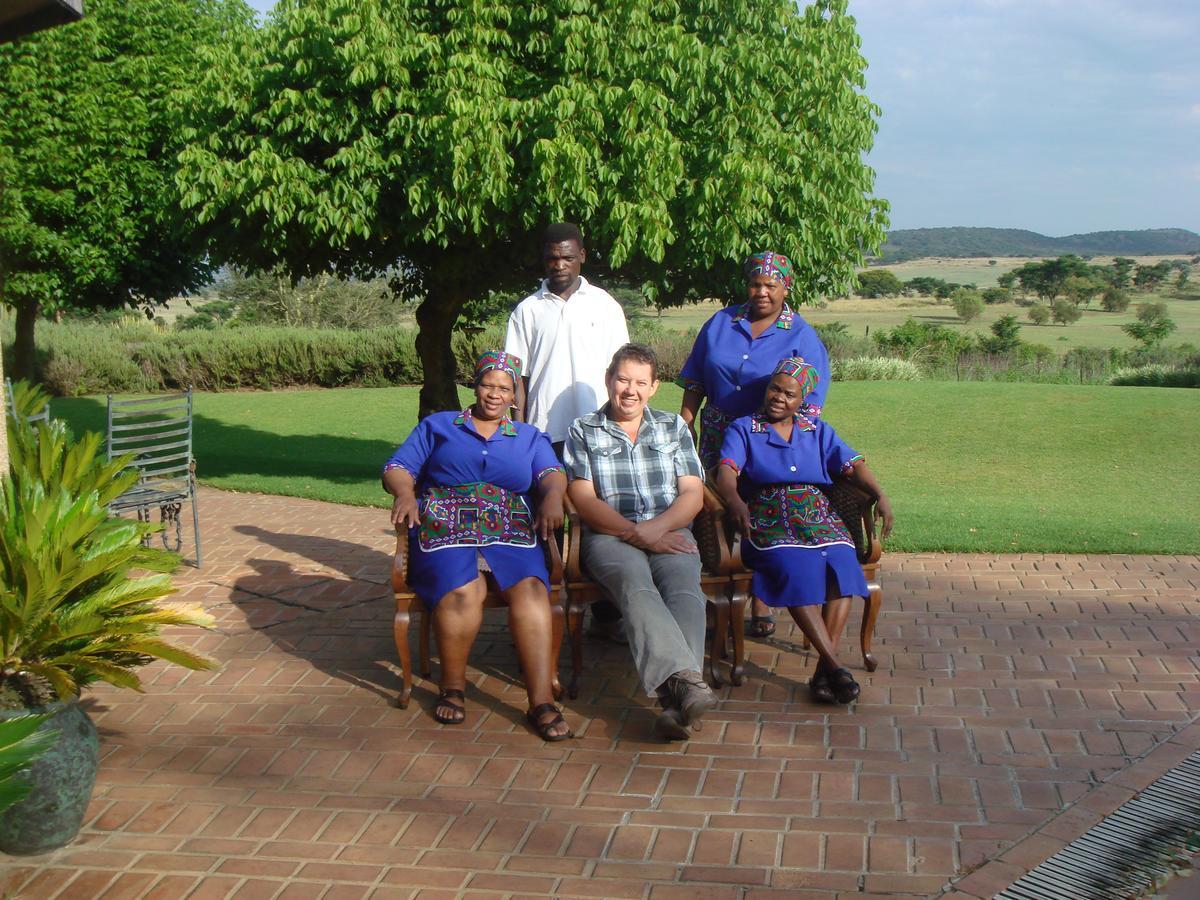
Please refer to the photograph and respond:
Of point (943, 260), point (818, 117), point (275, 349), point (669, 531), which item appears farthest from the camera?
point (943, 260)

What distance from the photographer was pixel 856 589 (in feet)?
17.5

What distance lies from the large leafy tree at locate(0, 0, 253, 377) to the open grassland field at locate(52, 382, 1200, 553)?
2.71 m

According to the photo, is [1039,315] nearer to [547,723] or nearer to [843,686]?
[843,686]

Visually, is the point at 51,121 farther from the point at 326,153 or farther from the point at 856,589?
the point at 856,589

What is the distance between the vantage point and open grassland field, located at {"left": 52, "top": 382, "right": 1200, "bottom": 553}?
940 cm

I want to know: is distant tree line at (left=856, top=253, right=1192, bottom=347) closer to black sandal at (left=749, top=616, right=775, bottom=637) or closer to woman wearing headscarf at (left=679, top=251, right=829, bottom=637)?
black sandal at (left=749, top=616, right=775, bottom=637)

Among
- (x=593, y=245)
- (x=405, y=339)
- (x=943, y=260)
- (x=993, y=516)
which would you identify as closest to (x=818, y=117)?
(x=593, y=245)

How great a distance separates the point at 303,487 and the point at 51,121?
4.76m

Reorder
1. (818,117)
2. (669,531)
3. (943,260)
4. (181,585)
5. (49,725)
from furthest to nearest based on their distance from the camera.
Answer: (943,260)
(818,117)
(181,585)
(669,531)
(49,725)

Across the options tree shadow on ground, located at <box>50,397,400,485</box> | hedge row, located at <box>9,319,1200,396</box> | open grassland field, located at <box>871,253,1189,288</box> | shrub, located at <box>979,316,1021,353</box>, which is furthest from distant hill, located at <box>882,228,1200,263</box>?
tree shadow on ground, located at <box>50,397,400,485</box>

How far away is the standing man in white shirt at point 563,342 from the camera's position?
5844mm

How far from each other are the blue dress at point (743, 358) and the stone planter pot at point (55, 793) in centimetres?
332

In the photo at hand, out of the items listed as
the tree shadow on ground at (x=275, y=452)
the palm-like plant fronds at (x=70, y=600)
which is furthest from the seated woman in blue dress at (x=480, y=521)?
the tree shadow on ground at (x=275, y=452)

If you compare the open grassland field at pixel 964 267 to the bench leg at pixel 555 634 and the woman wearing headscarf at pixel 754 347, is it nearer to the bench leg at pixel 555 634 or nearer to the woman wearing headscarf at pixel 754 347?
the woman wearing headscarf at pixel 754 347
